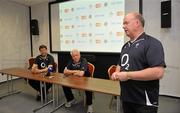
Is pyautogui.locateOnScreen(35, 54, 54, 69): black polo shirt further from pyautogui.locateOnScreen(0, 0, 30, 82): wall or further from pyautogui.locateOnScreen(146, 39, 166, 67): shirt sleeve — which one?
pyautogui.locateOnScreen(146, 39, 166, 67): shirt sleeve

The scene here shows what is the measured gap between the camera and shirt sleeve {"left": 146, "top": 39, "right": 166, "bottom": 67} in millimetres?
1390

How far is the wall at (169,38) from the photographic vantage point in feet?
12.6

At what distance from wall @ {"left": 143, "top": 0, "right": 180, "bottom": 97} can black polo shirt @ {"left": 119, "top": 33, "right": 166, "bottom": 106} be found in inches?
105

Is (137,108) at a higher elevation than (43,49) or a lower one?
lower

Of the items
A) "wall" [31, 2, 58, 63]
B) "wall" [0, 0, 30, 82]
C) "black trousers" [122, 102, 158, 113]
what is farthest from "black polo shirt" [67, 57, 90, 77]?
"wall" [0, 0, 30, 82]

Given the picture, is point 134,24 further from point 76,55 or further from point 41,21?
point 41,21

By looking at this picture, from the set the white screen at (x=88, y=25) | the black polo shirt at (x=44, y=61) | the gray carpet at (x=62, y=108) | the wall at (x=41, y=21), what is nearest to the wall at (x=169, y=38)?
the gray carpet at (x=62, y=108)

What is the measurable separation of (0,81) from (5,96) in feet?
4.79

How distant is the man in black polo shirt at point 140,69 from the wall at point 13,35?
197 inches

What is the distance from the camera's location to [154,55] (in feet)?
4.63

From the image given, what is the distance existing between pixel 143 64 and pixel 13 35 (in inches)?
212

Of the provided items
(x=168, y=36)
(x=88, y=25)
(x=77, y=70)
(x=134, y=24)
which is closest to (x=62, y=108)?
(x=77, y=70)

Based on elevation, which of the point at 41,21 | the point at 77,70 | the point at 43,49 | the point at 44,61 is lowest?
the point at 77,70

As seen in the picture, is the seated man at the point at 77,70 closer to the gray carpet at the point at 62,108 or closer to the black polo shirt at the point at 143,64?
the gray carpet at the point at 62,108
